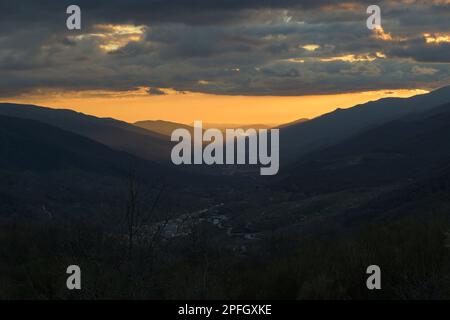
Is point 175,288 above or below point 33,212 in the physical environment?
below

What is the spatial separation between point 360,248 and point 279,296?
174 inches

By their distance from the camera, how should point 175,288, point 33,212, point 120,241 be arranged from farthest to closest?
point 33,212, point 120,241, point 175,288

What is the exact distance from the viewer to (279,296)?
91.3 ft
